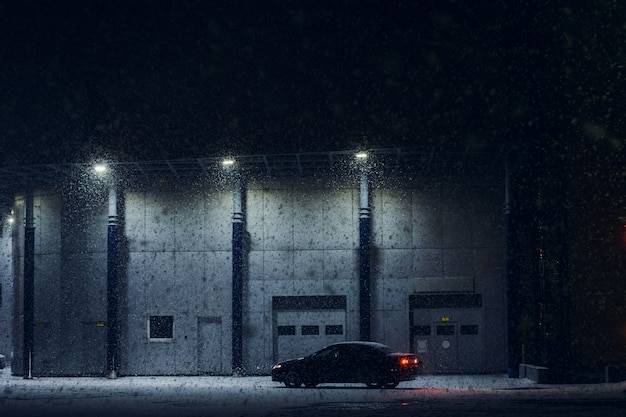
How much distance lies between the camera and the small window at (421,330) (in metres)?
31.1

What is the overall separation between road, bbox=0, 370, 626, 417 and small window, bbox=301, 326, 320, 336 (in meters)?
3.45

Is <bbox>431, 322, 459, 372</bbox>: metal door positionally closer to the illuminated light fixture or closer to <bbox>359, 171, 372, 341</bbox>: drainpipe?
<bbox>359, 171, 372, 341</bbox>: drainpipe

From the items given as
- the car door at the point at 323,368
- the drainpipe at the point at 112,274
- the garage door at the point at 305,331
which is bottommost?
the car door at the point at 323,368

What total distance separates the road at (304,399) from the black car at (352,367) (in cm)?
41

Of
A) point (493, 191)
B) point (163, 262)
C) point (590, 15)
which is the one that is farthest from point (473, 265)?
point (163, 262)

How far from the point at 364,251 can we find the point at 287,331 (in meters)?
4.51

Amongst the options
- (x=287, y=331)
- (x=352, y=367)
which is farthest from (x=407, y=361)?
(x=287, y=331)

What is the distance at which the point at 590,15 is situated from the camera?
28703 millimetres

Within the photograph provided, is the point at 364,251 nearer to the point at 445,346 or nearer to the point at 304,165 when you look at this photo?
the point at 304,165

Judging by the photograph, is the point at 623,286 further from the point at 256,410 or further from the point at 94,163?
the point at 94,163

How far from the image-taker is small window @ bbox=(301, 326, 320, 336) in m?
31.5

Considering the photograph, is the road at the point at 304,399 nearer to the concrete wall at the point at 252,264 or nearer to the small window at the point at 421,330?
the small window at the point at 421,330

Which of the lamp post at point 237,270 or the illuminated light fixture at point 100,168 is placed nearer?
the illuminated light fixture at point 100,168

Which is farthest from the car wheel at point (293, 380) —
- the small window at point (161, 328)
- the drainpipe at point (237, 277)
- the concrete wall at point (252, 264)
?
the small window at point (161, 328)
